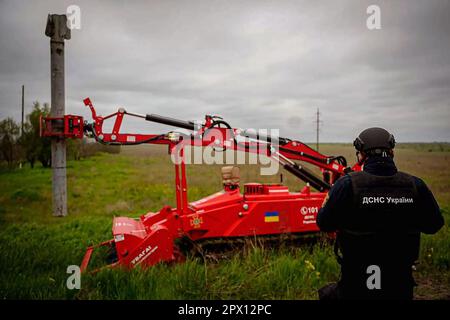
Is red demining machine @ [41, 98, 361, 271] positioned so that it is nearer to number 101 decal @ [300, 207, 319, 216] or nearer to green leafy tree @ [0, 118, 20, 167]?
number 101 decal @ [300, 207, 319, 216]

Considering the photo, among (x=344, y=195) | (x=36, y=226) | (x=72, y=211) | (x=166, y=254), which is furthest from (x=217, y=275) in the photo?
(x=72, y=211)

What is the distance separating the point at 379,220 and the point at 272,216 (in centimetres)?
326

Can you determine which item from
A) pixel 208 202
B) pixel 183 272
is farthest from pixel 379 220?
pixel 208 202

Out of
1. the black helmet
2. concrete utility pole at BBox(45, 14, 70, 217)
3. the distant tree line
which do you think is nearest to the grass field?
concrete utility pole at BBox(45, 14, 70, 217)

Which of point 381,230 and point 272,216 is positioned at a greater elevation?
→ point 381,230

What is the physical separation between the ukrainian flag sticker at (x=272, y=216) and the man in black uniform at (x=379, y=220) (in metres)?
3.00

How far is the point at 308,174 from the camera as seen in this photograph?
266 inches

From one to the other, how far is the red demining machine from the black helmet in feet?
10.3

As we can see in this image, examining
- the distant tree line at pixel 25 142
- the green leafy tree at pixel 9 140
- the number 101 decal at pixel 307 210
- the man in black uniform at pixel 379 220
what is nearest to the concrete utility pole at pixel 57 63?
the number 101 decal at pixel 307 210

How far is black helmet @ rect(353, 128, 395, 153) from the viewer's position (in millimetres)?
3057

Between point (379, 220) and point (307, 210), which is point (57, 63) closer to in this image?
point (307, 210)

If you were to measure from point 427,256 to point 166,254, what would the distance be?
4625 mm

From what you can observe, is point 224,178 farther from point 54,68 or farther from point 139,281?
point 54,68

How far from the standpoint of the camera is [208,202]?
6.26m
